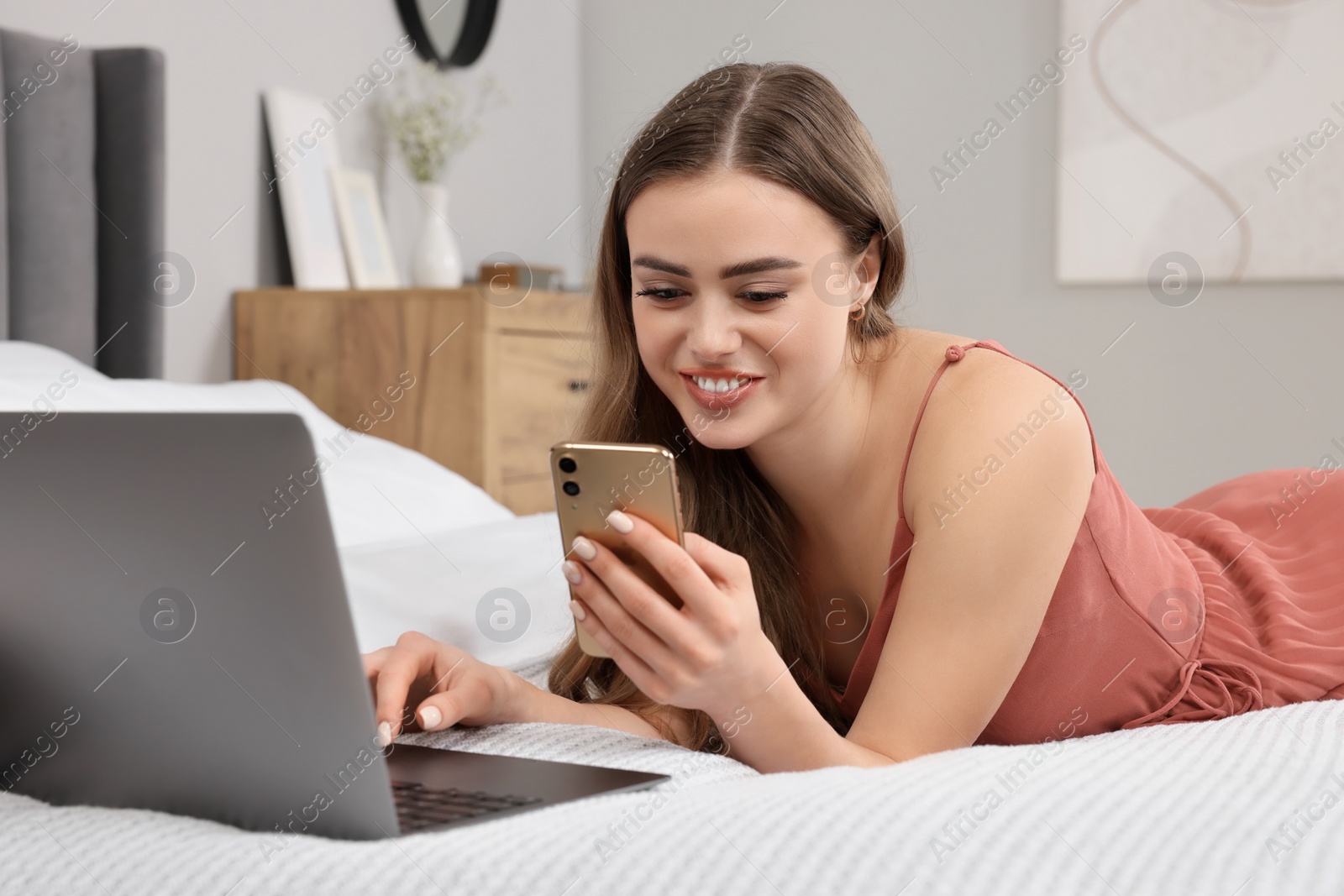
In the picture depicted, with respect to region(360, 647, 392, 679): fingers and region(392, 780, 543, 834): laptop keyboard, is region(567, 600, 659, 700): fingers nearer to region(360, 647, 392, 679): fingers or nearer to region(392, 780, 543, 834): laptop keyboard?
region(392, 780, 543, 834): laptop keyboard

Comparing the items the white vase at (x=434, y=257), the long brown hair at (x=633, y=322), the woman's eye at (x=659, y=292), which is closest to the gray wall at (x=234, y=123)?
the white vase at (x=434, y=257)

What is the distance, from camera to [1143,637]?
42.9 inches

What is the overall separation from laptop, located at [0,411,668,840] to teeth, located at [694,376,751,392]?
16.3 inches

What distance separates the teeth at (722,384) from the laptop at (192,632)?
41 cm

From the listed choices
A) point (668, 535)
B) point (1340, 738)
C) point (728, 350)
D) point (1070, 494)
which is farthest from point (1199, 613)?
point (668, 535)

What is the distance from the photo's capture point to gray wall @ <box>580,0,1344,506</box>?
3064 mm

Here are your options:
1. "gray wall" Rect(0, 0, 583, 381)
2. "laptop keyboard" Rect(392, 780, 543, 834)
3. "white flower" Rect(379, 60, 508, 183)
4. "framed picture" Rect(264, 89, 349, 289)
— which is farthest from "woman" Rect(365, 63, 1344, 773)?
"white flower" Rect(379, 60, 508, 183)

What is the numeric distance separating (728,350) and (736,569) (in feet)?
0.92

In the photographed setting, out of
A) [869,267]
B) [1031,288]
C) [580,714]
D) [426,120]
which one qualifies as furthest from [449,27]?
[580,714]

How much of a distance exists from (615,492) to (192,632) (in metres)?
0.25

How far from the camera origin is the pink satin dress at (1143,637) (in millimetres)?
1055

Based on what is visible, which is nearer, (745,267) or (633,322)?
(745,267)

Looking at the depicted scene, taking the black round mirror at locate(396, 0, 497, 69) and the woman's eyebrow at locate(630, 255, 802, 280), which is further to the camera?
the black round mirror at locate(396, 0, 497, 69)

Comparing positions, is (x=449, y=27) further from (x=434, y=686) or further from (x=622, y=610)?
(x=622, y=610)
